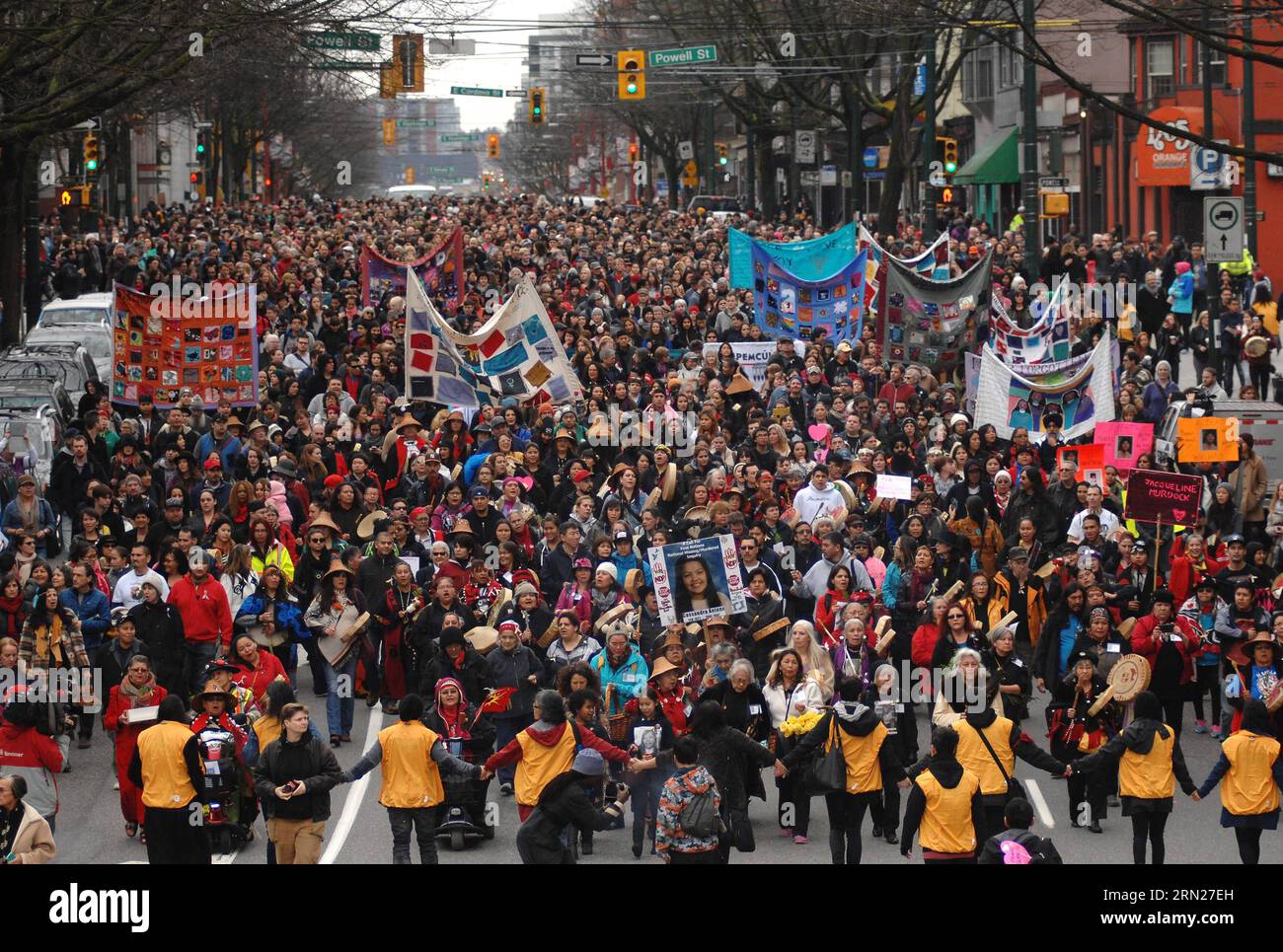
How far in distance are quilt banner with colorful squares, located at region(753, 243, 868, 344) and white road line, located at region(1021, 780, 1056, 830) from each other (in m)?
13.8

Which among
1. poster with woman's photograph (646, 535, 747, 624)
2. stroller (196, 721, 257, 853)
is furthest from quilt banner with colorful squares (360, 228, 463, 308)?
stroller (196, 721, 257, 853)

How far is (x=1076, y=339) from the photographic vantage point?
2720 cm

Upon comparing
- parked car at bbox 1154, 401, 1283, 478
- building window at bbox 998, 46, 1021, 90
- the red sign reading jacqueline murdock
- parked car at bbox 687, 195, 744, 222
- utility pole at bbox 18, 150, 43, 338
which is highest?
building window at bbox 998, 46, 1021, 90

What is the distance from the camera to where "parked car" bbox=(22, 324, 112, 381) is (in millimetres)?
31875

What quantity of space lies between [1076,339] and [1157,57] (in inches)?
1045

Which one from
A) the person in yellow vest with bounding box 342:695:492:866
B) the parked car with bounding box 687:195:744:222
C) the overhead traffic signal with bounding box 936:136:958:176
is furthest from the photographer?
the parked car with bounding box 687:195:744:222

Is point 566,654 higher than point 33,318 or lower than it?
lower

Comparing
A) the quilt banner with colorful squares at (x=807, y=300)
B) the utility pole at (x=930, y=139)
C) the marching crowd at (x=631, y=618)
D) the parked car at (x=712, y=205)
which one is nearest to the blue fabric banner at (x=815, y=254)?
the quilt banner with colorful squares at (x=807, y=300)

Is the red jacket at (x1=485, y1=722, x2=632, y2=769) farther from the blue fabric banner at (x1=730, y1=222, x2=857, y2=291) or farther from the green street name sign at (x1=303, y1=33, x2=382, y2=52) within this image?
the blue fabric banner at (x1=730, y1=222, x2=857, y2=291)

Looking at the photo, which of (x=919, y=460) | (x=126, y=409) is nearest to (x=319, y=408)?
(x=126, y=409)

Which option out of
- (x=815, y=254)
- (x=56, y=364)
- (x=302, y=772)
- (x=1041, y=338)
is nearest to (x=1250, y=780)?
(x=302, y=772)

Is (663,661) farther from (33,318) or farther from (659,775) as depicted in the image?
(33,318)

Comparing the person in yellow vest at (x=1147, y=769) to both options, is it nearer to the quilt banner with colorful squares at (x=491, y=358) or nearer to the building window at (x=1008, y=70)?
the quilt banner with colorful squares at (x=491, y=358)

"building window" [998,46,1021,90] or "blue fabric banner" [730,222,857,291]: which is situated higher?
"building window" [998,46,1021,90]
